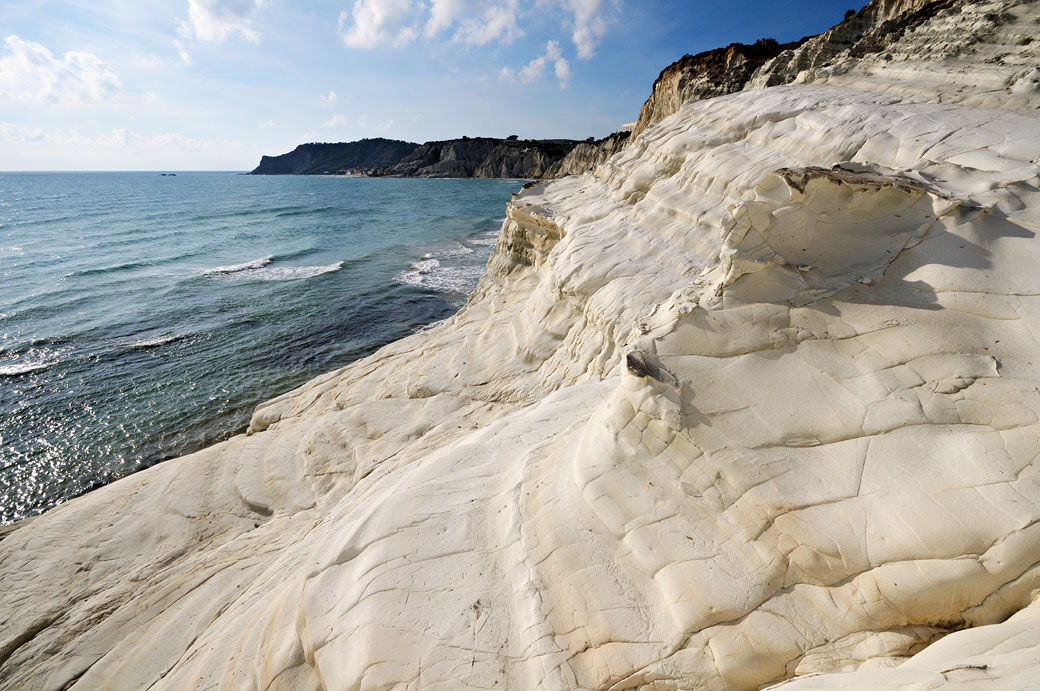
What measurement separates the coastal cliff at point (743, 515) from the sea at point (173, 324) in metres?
5.14

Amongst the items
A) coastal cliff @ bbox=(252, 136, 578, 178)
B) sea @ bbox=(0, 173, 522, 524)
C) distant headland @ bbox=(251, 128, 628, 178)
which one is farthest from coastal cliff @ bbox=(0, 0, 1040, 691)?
coastal cliff @ bbox=(252, 136, 578, 178)

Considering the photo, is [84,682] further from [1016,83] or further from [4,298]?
[4,298]

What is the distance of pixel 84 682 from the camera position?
15.7ft

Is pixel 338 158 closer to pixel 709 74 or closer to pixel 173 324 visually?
pixel 709 74

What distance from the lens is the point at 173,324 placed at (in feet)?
53.7

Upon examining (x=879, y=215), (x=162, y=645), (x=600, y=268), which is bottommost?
(x=162, y=645)

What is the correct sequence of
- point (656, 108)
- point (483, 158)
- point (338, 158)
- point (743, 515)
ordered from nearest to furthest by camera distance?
1. point (743, 515)
2. point (656, 108)
3. point (483, 158)
4. point (338, 158)

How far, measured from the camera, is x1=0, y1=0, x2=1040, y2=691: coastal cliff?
7.94 ft

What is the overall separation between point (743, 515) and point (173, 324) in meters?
19.2

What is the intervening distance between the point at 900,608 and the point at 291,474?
763 cm

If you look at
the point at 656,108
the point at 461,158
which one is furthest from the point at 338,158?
the point at 656,108

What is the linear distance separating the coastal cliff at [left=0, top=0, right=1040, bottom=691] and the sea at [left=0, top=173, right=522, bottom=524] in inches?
202

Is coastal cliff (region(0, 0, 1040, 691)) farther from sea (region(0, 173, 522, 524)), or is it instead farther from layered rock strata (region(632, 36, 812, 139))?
layered rock strata (region(632, 36, 812, 139))

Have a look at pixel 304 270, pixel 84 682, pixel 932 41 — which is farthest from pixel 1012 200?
pixel 304 270
